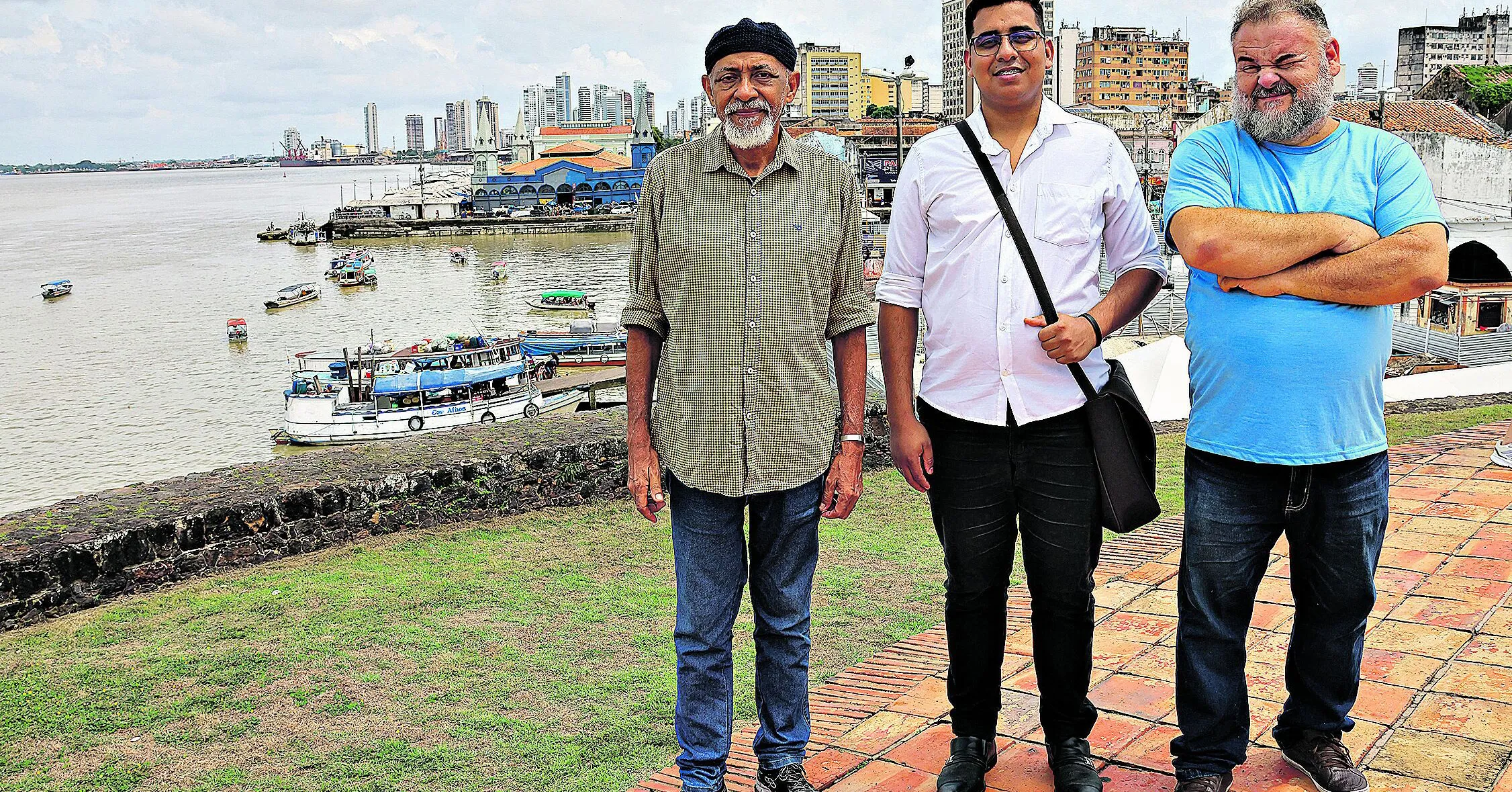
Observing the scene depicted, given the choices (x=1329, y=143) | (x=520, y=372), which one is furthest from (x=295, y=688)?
(x=520, y=372)

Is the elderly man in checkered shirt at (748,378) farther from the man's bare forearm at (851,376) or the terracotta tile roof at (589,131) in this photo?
the terracotta tile roof at (589,131)

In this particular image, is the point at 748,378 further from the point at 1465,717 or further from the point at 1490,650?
the point at 1490,650

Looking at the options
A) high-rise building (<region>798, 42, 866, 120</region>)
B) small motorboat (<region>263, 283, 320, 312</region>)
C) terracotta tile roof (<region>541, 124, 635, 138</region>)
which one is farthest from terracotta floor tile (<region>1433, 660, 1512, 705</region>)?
high-rise building (<region>798, 42, 866, 120</region>)

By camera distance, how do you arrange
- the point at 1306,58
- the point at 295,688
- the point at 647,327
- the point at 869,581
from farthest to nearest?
the point at 869,581 → the point at 295,688 → the point at 647,327 → the point at 1306,58

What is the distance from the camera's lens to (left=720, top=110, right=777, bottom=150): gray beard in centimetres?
243

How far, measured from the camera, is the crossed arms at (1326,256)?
84.7 inches

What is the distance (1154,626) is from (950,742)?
1.12 m

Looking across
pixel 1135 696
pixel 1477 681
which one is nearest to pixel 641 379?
pixel 1135 696

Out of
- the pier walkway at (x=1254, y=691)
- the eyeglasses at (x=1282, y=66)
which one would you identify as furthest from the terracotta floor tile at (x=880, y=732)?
the eyeglasses at (x=1282, y=66)

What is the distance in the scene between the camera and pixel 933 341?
7.97ft

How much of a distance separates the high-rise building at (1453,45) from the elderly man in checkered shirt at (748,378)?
290 ft

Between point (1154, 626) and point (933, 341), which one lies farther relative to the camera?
point (1154, 626)

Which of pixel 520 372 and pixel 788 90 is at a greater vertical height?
pixel 788 90

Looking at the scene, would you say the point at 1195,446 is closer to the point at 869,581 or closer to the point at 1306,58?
the point at 1306,58
